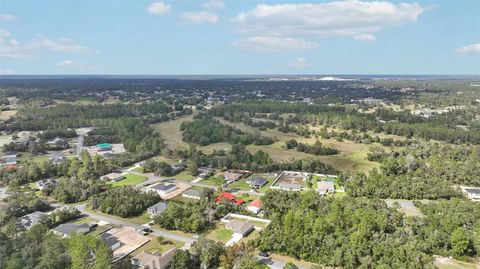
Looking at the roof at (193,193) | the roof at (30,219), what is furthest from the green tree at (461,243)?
the roof at (30,219)

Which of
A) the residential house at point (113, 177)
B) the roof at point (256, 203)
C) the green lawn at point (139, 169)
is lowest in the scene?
the green lawn at point (139, 169)

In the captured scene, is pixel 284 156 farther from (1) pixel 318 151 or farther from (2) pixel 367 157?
(2) pixel 367 157

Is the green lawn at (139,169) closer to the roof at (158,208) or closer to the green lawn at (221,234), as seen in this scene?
the roof at (158,208)

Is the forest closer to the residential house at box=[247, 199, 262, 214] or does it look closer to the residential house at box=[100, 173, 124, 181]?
the residential house at box=[247, 199, 262, 214]

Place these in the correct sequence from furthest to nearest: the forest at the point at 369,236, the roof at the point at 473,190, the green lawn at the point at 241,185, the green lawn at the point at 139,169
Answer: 1. the green lawn at the point at 139,169
2. the green lawn at the point at 241,185
3. the roof at the point at 473,190
4. the forest at the point at 369,236

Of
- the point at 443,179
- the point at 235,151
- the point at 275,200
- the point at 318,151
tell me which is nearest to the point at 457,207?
the point at 443,179

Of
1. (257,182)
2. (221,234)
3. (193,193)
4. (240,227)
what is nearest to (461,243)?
(240,227)
